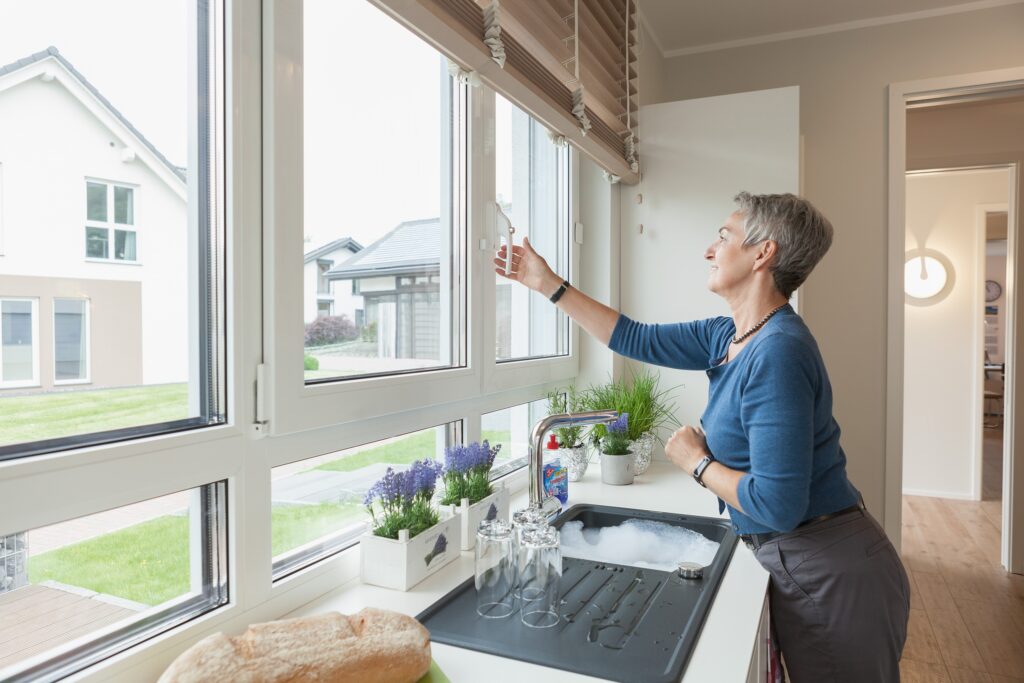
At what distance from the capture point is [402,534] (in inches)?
47.4

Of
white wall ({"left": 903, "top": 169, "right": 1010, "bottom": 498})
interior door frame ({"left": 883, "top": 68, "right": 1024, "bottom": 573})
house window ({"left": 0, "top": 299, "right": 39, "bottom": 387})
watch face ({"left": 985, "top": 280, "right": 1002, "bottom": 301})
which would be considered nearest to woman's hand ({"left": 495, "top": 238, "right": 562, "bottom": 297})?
house window ({"left": 0, "top": 299, "right": 39, "bottom": 387})

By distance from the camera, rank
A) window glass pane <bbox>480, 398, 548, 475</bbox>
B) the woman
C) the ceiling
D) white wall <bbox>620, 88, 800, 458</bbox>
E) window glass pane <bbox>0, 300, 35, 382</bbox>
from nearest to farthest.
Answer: window glass pane <bbox>0, 300, 35, 382</bbox>, the woman, window glass pane <bbox>480, 398, 548, 475</bbox>, white wall <bbox>620, 88, 800, 458</bbox>, the ceiling

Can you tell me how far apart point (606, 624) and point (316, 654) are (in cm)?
50

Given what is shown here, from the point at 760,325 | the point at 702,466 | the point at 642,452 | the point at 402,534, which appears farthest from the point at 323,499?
the point at 642,452

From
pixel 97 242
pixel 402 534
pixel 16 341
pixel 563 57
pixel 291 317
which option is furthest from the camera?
pixel 563 57

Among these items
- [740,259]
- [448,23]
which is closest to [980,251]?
[740,259]

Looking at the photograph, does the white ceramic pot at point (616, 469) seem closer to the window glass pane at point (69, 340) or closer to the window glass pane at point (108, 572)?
the window glass pane at point (108, 572)

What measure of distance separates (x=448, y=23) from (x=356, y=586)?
103 cm

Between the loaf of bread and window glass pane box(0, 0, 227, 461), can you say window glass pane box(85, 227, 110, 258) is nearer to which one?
window glass pane box(0, 0, 227, 461)

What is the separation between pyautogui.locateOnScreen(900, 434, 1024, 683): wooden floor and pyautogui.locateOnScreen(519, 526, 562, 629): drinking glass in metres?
2.08

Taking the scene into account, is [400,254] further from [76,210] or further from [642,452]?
[642,452]

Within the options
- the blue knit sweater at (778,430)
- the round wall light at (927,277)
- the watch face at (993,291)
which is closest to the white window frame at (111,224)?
the blue knit sweater at (778,430)

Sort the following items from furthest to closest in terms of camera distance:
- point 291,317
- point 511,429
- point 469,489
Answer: point 511,429
point 469,489
point 291,317

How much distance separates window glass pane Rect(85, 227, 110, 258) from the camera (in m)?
0.85
